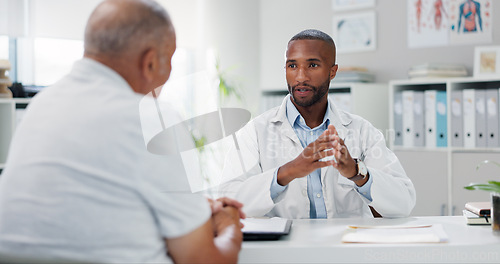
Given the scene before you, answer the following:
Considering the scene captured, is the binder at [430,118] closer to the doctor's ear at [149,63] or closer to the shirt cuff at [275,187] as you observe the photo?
the shirt cuff at [275,187]

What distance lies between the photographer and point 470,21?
3.73m

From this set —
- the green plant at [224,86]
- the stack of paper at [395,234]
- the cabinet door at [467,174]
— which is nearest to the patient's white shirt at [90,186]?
the stack of paper at [395,234]

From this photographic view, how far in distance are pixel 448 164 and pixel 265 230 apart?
2.34 m

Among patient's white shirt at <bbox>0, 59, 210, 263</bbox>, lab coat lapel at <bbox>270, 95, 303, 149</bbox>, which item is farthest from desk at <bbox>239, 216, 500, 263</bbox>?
lab coat lapel at <bbox>270, 95, 303, 149</bbox>

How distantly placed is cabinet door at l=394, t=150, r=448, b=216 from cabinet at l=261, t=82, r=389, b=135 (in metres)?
0.35

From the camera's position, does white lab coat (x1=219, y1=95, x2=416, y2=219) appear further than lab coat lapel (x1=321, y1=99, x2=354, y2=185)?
No

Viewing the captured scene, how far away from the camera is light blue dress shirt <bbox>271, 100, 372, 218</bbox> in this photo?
191 centimetres

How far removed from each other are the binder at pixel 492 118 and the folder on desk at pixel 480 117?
0.06 ft

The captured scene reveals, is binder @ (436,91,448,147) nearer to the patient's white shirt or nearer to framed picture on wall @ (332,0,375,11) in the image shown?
framed picture on wall @ (332,0,375,11)

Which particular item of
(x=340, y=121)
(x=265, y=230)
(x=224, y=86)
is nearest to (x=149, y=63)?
(x=265, y=230)

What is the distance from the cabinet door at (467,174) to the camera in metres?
3.30

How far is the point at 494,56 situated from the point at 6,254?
3307 mm

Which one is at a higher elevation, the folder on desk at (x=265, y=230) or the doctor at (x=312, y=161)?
the doctor at (x=312, y=161)

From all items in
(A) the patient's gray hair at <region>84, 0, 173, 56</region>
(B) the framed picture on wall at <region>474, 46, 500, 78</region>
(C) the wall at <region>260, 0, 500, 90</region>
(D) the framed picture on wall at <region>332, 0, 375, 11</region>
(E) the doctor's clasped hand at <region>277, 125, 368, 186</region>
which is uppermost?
(D) the framed picture on wall at <region>332, 0, 375, 11</region>
